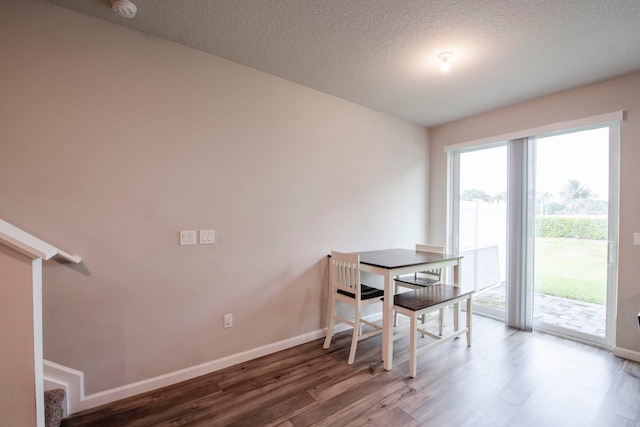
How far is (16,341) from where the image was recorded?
125 cm

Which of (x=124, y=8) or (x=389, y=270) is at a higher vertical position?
(x=124, y=8)

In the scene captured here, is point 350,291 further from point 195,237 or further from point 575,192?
point 575,192

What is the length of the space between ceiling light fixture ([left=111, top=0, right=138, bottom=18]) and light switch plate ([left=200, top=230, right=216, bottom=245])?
155 centimetres

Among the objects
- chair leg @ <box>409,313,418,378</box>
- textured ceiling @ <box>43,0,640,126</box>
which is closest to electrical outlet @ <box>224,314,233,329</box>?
chair leg @ <box>409,313,418,378</box>

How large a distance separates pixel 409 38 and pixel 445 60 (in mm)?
461

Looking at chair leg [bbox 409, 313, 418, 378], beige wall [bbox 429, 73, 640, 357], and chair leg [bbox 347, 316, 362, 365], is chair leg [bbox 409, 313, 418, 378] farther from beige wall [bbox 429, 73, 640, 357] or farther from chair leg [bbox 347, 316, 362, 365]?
beige wall [bbox 429, 73, 640, 357]

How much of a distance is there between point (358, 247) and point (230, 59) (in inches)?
92.2

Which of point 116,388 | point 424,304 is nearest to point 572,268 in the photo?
point 424,304

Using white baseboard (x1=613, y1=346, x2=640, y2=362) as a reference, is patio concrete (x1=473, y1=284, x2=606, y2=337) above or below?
above

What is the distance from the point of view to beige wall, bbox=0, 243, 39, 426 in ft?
4.03

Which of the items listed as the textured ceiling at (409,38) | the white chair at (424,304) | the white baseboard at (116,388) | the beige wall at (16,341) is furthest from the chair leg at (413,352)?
the beige wall at (16,341)

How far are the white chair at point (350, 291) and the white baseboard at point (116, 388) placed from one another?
2.73ft

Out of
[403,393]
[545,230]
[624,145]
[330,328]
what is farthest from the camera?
[545,230]

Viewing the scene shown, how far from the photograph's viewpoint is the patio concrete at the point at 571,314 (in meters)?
2.84
